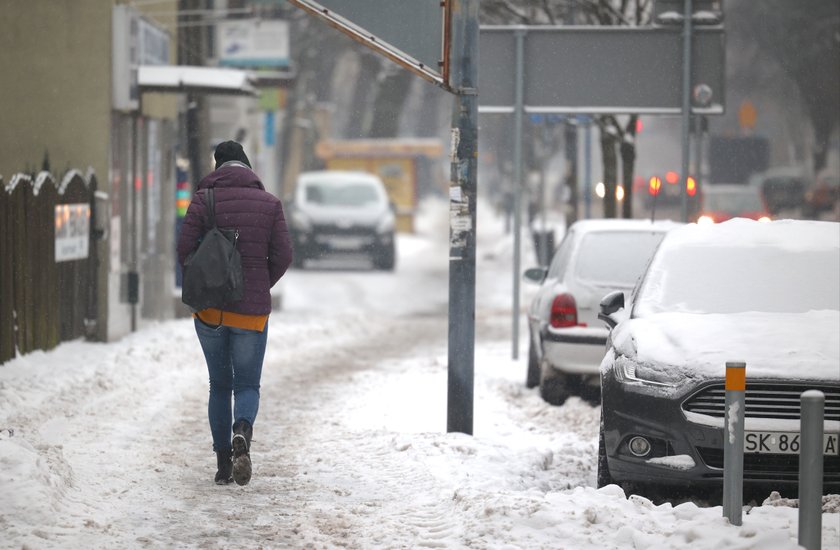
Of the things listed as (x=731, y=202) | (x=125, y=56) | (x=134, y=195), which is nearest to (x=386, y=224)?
(x=731, y=202)

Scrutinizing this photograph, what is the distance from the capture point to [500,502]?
7121 millimetres

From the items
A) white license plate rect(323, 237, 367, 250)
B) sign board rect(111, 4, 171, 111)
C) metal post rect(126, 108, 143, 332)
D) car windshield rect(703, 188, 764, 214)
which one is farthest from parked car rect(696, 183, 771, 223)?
sign board rect(111, 4, 171, 111)

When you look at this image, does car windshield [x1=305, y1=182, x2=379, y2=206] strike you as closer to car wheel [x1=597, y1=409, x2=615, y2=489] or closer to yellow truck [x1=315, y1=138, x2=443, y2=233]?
yellow truck [x1=315, y1=138, x2=443, y2=233]

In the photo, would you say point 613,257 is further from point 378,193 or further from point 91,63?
point 378,193

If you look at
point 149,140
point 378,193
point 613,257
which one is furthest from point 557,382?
point 378,193

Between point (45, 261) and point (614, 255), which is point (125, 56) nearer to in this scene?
point (45, 261)

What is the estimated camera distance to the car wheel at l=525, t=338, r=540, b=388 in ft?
42.8

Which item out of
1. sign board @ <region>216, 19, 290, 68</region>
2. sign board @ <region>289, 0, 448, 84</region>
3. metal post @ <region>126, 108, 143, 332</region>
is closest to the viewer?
sign board @ <region>289, 0, 448, 84</region>

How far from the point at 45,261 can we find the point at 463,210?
548 centimetres

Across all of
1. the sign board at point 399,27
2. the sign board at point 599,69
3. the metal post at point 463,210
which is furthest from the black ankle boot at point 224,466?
the sign board at point 599,69

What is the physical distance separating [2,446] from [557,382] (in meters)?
5.55

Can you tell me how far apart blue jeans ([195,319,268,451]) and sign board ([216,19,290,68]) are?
17342 mm

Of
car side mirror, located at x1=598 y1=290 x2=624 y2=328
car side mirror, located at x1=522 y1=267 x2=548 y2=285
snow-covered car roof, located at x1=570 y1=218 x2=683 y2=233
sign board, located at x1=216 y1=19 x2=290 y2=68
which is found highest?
sign board, located at x1=216 y1=19 x2=290 y2=68

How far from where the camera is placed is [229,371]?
8.19m
